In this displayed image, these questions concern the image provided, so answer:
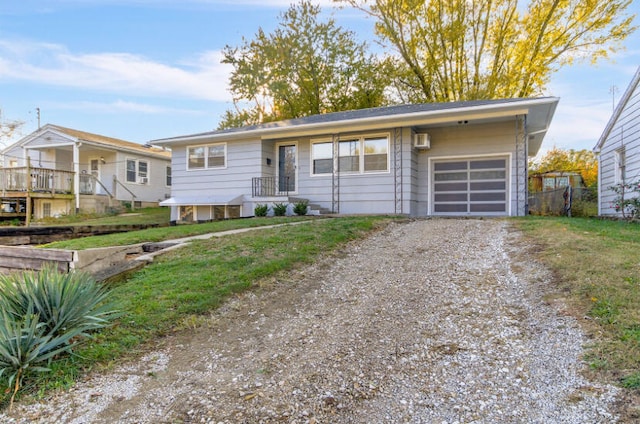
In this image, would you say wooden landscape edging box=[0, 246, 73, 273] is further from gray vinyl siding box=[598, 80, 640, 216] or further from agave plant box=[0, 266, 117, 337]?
Result: gray vinyl siding box=[598, 80, 640, 216]

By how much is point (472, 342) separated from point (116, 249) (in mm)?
5421

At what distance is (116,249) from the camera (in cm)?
607

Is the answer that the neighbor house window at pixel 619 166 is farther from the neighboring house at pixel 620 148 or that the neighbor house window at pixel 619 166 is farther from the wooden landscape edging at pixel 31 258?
the wooden landscape edging at pixel 31 258

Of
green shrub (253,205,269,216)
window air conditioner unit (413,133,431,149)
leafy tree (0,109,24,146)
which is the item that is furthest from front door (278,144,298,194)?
leafy tree (0,109,24,146)

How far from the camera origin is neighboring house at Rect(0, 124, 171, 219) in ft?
52.7

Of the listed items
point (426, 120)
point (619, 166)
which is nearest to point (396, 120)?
point (426, 120)

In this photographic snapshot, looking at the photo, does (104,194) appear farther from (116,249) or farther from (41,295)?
(41,295)

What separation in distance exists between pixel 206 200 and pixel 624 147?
1321cm

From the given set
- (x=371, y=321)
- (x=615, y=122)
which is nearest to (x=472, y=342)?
(x=371, y=321)

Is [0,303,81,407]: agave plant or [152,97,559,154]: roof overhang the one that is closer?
[0,303,81,407]: agave plant

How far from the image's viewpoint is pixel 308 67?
74.6 ft

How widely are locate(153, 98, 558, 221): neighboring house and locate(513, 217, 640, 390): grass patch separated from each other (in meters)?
5.27

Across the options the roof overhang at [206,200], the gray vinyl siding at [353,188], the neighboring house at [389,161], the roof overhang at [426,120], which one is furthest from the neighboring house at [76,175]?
the gray vinyl siding at [353,188]

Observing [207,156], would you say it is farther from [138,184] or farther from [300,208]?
[138,184]
